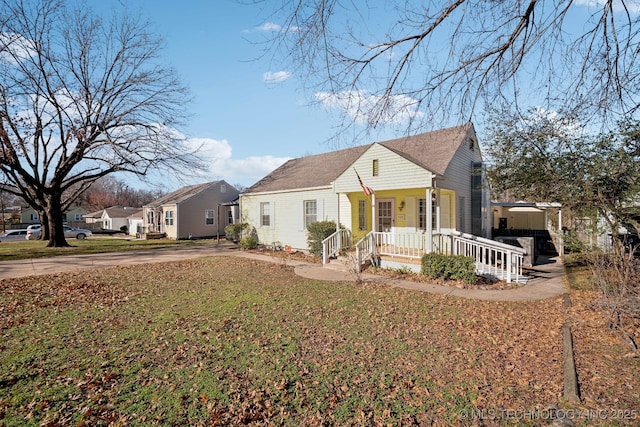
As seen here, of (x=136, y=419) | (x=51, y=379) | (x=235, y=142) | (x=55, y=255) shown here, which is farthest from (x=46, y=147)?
(x=136, y=419)

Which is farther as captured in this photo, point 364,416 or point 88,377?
point 88,377

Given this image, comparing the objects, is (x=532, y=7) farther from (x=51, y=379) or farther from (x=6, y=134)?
(x=6, y=134)

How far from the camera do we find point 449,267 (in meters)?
8.86

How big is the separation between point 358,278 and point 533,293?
4.34 meters

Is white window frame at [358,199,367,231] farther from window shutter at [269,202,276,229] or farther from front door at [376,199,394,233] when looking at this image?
window shutter at [269,202,276,229]

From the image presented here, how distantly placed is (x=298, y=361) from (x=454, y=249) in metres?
7.15

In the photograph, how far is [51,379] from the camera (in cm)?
369

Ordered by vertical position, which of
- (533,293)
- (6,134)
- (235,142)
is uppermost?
(6,134)

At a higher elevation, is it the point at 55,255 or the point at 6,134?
the point at 6,134

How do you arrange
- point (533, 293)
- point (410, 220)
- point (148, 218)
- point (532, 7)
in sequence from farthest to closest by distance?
1. point (148, 218)
2. point (410, 220)
3. point (533, 293)
4. point (532, 7)

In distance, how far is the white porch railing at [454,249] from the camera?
8.92m

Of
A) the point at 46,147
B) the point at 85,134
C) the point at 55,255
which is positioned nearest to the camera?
the point at 55,255

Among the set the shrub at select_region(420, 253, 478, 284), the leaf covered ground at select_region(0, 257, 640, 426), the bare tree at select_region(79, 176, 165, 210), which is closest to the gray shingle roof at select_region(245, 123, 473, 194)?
the shrub at select_region(420, 253, 478, 284)

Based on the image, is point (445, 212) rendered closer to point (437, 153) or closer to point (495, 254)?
point (437, 153)
